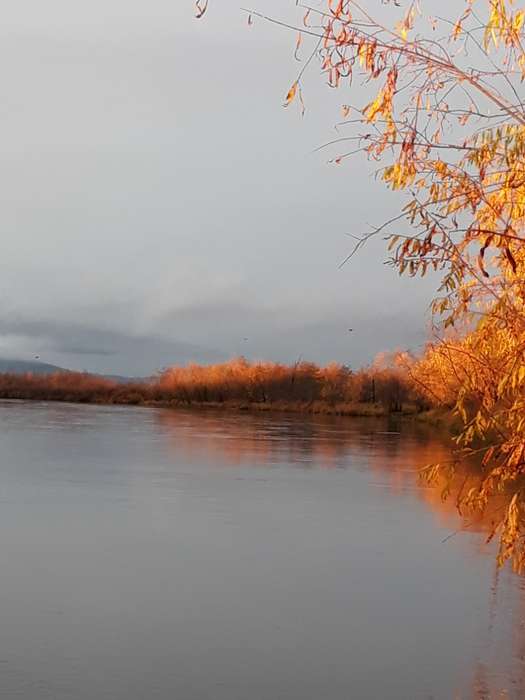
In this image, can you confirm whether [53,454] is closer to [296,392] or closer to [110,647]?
[110,647]

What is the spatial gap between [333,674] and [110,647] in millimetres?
1507

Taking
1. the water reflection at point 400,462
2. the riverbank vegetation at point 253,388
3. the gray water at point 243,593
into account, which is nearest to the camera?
the gray water at point 243,593

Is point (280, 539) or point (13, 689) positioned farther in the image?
point (280, 539)

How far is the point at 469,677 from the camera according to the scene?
586 centimetres

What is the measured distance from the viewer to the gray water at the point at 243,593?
566 cm

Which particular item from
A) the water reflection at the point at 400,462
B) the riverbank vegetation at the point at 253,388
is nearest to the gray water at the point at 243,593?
the water reflection at the point at 400,462

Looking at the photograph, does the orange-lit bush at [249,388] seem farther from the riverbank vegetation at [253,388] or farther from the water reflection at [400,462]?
the water reflection at [400,462]

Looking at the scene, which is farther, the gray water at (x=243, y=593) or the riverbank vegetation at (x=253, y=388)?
the riverbank vegetation at (x=253, y=388)

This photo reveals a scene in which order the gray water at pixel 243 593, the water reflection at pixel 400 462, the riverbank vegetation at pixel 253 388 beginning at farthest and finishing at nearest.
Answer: the riverbank vegetation at pixel 253 388
the water reflection at pixel 400 462
the gray water at pixel 243 593

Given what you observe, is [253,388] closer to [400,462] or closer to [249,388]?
[249,388]

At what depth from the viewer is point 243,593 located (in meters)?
7.71

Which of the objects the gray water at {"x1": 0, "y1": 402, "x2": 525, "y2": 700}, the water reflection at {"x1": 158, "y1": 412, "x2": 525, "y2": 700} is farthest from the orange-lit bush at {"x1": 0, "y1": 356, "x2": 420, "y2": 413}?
the gray water at {"x1": 0, "y1": 402, "x2": 525, "y2": 700}

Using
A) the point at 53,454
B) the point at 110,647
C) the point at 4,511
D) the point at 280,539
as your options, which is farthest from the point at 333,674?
the point at 53,454

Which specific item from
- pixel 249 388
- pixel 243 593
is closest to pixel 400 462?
pixel 243 593
